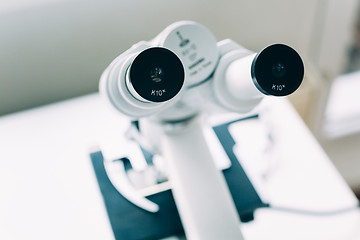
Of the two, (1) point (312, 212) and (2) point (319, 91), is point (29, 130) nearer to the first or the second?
(1) point (312, 212)

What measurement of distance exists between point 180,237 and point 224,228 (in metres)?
0.12

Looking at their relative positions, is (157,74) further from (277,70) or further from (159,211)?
(159,211)

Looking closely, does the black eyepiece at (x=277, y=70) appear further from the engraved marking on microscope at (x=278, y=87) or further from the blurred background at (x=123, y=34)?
the blurred background at (x=123, y=34)

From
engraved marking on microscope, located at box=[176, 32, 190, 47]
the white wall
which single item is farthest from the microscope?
the white wall

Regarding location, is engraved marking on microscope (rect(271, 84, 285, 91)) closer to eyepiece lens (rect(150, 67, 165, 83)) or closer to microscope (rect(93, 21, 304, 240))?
microscope (rect(93, 21, 304, 240))

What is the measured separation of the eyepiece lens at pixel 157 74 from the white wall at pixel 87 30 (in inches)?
20.3

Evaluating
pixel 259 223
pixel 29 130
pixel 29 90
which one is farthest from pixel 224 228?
pixel 29 90

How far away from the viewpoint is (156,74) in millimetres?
356

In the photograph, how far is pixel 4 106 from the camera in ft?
2.92

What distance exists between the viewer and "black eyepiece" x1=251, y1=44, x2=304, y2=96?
372 millimetres

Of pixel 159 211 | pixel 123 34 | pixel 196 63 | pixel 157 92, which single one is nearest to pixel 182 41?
pixel 196 63

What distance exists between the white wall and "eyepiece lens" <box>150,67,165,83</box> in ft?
1.69

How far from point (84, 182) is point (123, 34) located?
1.16 feet

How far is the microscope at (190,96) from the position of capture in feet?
1.20
